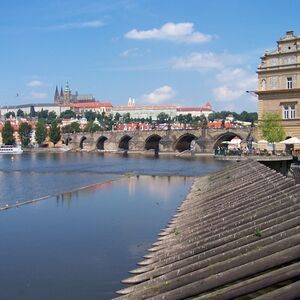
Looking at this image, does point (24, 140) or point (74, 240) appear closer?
point (74, 240)

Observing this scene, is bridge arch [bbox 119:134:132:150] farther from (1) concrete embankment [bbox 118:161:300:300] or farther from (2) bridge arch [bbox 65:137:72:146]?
(1) concrete embankment [bbox 118:161:300:300]

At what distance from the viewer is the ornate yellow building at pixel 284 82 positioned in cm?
6631

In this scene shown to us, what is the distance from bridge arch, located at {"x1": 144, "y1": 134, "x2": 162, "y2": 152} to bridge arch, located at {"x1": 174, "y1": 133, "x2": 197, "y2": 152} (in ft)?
20.6

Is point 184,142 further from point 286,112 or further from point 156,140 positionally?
point 286,112

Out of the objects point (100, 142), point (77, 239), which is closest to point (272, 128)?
point (77, 239)

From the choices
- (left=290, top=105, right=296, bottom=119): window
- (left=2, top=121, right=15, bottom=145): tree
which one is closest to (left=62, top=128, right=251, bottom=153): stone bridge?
(left=2, top=121, right=15, bottom=145): tree

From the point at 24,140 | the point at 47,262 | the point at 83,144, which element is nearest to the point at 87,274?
the point at 47,262

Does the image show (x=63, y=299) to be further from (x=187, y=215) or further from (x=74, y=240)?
(x=187, y=215)

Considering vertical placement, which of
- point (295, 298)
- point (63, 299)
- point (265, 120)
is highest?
point (265, 120)

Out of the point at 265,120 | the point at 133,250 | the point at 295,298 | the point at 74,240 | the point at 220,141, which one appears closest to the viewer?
the point at 295,298

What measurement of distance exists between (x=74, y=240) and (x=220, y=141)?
321 feet

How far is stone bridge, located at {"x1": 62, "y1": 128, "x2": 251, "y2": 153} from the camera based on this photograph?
118m

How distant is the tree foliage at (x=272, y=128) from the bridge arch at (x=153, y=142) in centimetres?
7279

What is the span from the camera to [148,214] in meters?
30.7
